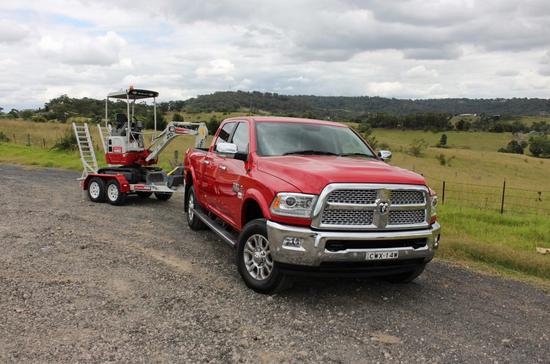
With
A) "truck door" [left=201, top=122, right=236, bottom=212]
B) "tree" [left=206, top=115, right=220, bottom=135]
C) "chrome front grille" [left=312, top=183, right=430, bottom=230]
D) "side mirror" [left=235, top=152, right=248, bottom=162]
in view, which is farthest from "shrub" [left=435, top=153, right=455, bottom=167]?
"chrome front grille" [left=312, top=183, right=430, bottom=230]

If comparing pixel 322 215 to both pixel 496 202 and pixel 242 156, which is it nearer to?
pixel 242 156

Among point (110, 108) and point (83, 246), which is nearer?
point (83, 246)

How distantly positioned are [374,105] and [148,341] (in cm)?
11496

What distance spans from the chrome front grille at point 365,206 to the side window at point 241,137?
6.20 feet

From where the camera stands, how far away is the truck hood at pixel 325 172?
15.5 feet

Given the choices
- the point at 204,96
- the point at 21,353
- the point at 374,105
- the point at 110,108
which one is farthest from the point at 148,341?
the point at 374,105

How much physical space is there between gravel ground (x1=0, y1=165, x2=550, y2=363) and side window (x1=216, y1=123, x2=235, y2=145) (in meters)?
1.75

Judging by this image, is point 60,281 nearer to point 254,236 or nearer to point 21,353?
point 21,353

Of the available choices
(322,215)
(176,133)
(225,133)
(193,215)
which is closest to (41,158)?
(176,133)

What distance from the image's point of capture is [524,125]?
8925cm

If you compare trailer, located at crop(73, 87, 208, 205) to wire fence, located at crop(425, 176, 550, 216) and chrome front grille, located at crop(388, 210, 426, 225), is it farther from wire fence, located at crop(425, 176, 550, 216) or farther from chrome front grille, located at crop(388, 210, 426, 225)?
wire fence, located at crop(425, 176, 550, 216)

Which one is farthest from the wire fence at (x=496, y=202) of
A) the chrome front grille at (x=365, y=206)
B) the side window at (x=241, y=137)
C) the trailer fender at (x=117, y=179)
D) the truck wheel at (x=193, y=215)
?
the chrome front grille at (x=365, y=206)

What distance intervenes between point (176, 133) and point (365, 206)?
747 centimetres

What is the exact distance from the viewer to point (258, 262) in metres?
5.35
